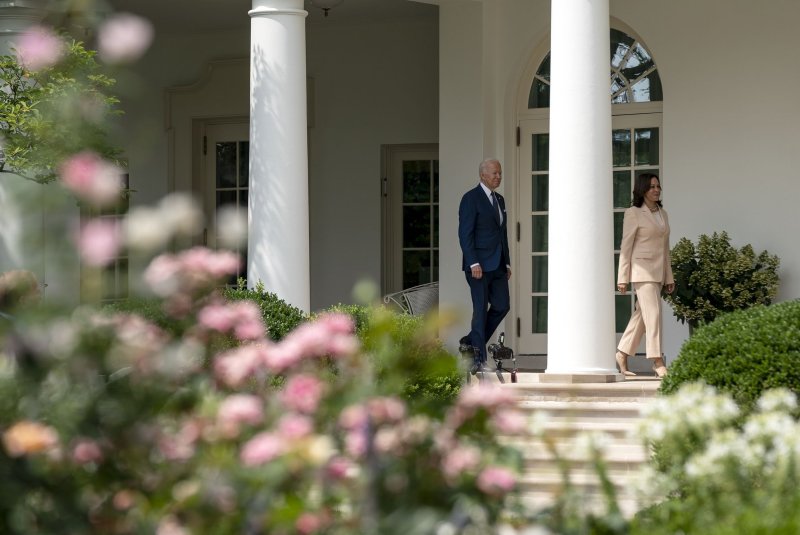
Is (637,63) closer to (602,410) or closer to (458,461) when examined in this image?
(602,410)

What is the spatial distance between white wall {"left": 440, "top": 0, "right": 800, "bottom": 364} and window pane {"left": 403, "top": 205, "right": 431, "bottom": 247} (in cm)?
251

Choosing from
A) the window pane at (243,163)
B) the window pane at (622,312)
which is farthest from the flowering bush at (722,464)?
the window pane at (243,163)

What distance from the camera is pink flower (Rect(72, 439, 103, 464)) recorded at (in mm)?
3143

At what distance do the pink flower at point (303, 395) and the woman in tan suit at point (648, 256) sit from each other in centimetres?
844

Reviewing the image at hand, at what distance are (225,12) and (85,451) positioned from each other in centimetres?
1274

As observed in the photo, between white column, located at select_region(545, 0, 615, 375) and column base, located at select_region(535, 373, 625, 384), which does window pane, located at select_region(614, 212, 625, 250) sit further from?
column base, located at select_region(535, 373, 625, 384)

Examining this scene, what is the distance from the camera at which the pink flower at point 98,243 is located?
9.98ft

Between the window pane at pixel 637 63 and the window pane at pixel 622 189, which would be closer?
the window pane at pixel 637 63

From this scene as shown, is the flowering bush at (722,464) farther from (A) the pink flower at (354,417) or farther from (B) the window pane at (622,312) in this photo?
(B) the window pane at (622,312)

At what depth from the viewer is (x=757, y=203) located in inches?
512

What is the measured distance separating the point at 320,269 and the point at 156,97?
9.97 feet

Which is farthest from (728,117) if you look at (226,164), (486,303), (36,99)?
(36,99)

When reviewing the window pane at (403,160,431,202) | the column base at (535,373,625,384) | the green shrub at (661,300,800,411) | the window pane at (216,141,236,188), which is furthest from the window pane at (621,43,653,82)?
the green shrub at (661,300,800,411)

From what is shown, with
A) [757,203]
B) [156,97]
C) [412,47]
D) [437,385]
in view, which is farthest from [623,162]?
[156,97]
